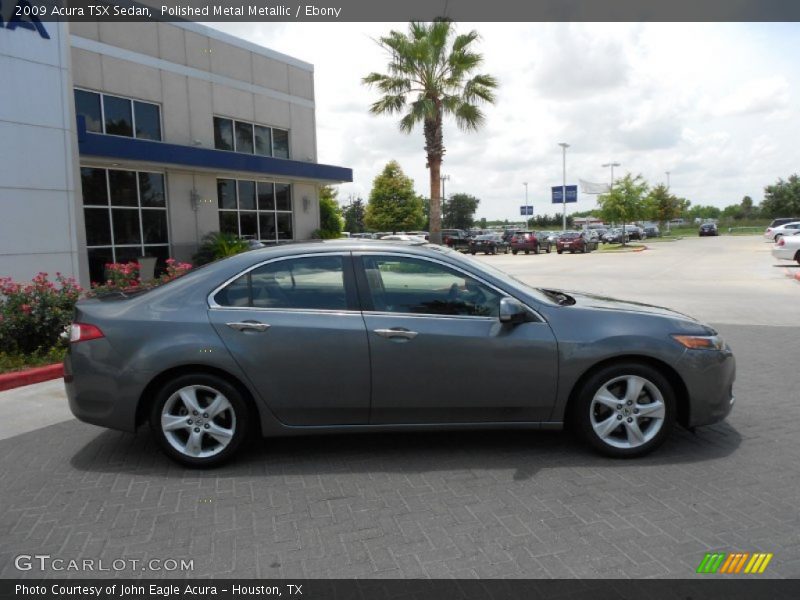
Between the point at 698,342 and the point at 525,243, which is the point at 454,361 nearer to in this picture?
the point at 698,342

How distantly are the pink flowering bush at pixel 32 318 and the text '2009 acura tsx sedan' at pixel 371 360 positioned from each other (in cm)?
A: 366

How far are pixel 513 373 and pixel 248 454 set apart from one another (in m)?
2.04

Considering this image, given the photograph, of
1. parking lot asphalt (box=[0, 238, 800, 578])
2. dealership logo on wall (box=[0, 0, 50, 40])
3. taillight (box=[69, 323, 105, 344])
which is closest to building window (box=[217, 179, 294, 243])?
dealership logo on wall (box=[0, 0, 50, 40])

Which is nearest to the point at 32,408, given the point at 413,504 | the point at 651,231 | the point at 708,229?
the point at 413,504

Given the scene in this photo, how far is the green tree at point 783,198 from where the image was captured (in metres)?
67.9

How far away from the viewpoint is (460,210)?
95.6 m

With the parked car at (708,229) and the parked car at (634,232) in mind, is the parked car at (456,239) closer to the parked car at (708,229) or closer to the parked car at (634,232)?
the parked car at (634,232)

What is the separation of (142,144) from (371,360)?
14.5 metres

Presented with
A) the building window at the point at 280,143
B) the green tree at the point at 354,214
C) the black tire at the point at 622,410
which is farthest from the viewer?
the green tree at the point at 354,214

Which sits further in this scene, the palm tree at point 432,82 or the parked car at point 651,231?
the parked car at point 651,231

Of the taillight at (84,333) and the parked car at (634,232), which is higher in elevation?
the parked car at (634,232)
